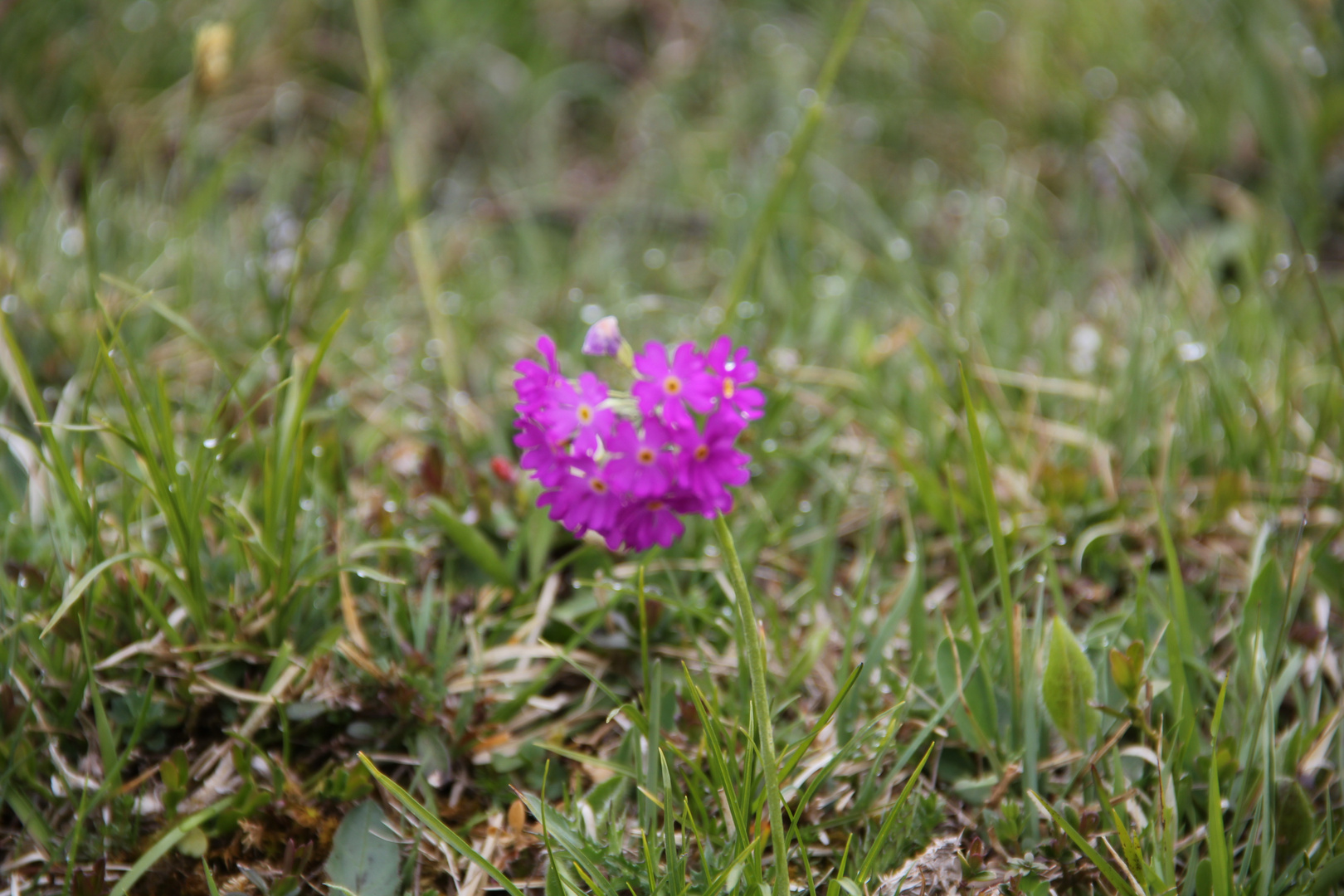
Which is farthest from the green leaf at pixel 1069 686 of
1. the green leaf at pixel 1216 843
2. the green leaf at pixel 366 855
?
the green leaf at pixel 366 855

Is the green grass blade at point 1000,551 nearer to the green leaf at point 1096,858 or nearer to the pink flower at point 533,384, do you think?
the green leaf at point 1096,858

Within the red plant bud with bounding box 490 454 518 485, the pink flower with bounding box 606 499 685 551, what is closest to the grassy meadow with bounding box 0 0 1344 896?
the red plant bud with bounding box 490 454 518 485

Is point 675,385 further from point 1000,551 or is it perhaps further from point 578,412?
point 1000,551

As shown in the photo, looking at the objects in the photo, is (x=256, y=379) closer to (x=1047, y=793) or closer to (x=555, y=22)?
(x=1047, y=793)

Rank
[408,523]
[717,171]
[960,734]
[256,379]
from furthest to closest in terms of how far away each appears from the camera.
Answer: [717,171] → [256,379] → [408,523] → [960,734]

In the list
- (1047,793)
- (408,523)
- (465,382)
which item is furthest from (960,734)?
(465,382)

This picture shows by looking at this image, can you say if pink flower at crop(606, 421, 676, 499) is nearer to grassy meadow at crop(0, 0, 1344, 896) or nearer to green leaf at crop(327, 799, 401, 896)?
grassy meadow at crop(0, 0, 1344, 896)
